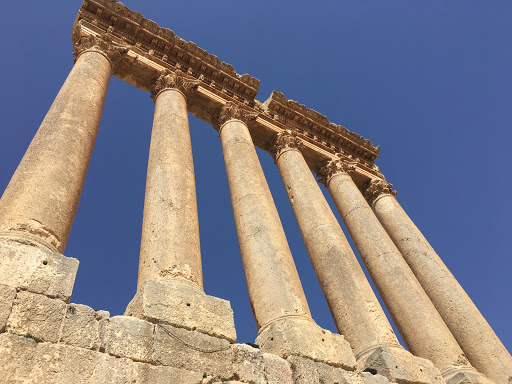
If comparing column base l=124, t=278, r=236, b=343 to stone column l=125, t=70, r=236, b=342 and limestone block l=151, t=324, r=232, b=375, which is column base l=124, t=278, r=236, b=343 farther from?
limestone block l=151, t=324, r=232, b=375

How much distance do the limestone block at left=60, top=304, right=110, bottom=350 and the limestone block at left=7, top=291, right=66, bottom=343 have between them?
0.11m

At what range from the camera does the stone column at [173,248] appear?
7.59m

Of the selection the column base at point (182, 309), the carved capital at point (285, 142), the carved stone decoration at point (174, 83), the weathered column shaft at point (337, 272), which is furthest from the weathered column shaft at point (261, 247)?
the carved capital at point (285, 142)

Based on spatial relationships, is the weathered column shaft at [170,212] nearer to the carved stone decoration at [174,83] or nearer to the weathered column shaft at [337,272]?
the carved stone decoration at [174,83]

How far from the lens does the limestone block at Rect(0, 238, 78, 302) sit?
6414mm

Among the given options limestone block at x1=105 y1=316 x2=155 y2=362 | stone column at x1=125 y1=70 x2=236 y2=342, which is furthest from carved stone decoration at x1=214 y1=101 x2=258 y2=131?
limestone block at x1=105 y1=316 x2=155 y2=362

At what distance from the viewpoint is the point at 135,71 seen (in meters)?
16.8

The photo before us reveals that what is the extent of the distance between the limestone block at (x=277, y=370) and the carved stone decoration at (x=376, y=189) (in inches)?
563

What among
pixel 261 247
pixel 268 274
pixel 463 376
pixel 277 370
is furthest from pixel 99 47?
pixel 463 376

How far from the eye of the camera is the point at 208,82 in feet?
61.4

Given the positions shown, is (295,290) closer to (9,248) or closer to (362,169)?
(9,248)

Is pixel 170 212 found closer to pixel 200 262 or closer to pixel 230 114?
pixel 200 262

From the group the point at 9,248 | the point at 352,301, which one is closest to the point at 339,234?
the point at 352,301

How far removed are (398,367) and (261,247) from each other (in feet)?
15.0
